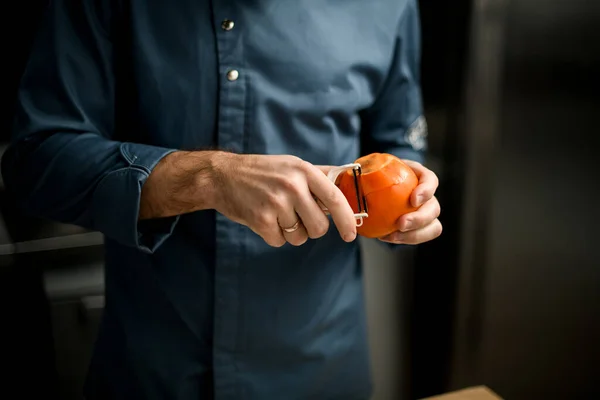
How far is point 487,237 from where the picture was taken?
5.11 ft

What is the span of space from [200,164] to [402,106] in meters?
0.47

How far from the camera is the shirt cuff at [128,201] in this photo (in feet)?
2.51

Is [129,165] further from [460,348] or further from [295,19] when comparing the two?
[460,348]

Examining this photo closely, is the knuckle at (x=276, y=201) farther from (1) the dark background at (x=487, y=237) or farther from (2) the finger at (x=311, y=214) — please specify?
(1) the dark background at (x=487, y=237)

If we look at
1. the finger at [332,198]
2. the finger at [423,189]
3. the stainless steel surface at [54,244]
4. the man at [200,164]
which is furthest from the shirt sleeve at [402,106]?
the stainless steel surface at [54,244]

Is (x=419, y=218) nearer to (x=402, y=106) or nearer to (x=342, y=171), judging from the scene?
(x=342, y=171)

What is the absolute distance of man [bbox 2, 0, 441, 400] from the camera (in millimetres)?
796

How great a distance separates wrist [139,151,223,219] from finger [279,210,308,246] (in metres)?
0.10

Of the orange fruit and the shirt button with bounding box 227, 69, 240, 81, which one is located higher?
the shirt button with bounding box 227, 69, 240, 81

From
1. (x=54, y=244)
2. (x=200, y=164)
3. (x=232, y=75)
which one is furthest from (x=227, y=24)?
(x=54, y=244)

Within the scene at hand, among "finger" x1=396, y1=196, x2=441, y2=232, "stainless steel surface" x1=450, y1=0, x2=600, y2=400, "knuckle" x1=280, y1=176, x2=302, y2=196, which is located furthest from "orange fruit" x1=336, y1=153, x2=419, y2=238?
"stainless steel surface" x1=450, y1=0, x2=600, y2=400

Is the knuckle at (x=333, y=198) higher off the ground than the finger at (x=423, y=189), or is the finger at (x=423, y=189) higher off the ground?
the knuckle at (x=333, y=198)

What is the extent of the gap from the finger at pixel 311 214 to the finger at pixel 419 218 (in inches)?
5.5

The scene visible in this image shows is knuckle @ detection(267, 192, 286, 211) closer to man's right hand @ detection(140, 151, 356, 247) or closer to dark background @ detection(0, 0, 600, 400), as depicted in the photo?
man's right hand @ detection(140, 151, 356, 247)
